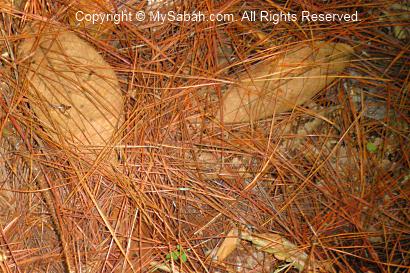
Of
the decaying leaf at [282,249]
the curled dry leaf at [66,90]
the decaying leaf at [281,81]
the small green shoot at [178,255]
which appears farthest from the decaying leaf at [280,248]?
the curled dry leaf at [66,90]

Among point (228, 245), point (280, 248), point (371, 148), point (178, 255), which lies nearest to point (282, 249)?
point (280, 248)

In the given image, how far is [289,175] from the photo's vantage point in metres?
1.57

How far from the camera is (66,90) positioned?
4.78 ft

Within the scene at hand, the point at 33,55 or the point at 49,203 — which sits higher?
the point at 33,55

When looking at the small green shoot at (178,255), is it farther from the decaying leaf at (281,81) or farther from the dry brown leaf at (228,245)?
the decaying leaf at (281,81)

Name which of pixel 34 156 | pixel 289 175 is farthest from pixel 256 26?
pixel 34 156

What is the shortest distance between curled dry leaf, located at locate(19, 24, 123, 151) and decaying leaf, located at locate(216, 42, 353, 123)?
422 millimetres

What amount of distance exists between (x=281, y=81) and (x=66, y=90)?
0.77 meters

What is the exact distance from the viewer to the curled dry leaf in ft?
4.77

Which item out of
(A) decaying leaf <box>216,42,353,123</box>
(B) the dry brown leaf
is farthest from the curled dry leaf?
(B) the dry brown leaf

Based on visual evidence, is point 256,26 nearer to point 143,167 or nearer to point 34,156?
point 143,167

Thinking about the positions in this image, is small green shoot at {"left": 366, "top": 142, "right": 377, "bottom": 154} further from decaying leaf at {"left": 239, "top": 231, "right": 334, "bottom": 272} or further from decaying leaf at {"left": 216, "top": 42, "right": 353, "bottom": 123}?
decaying leaf at {"left": 239, "top": 231, "right": 334, "bottom": 272}

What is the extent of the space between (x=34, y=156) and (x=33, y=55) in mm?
353

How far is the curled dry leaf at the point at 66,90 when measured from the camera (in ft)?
4.77
